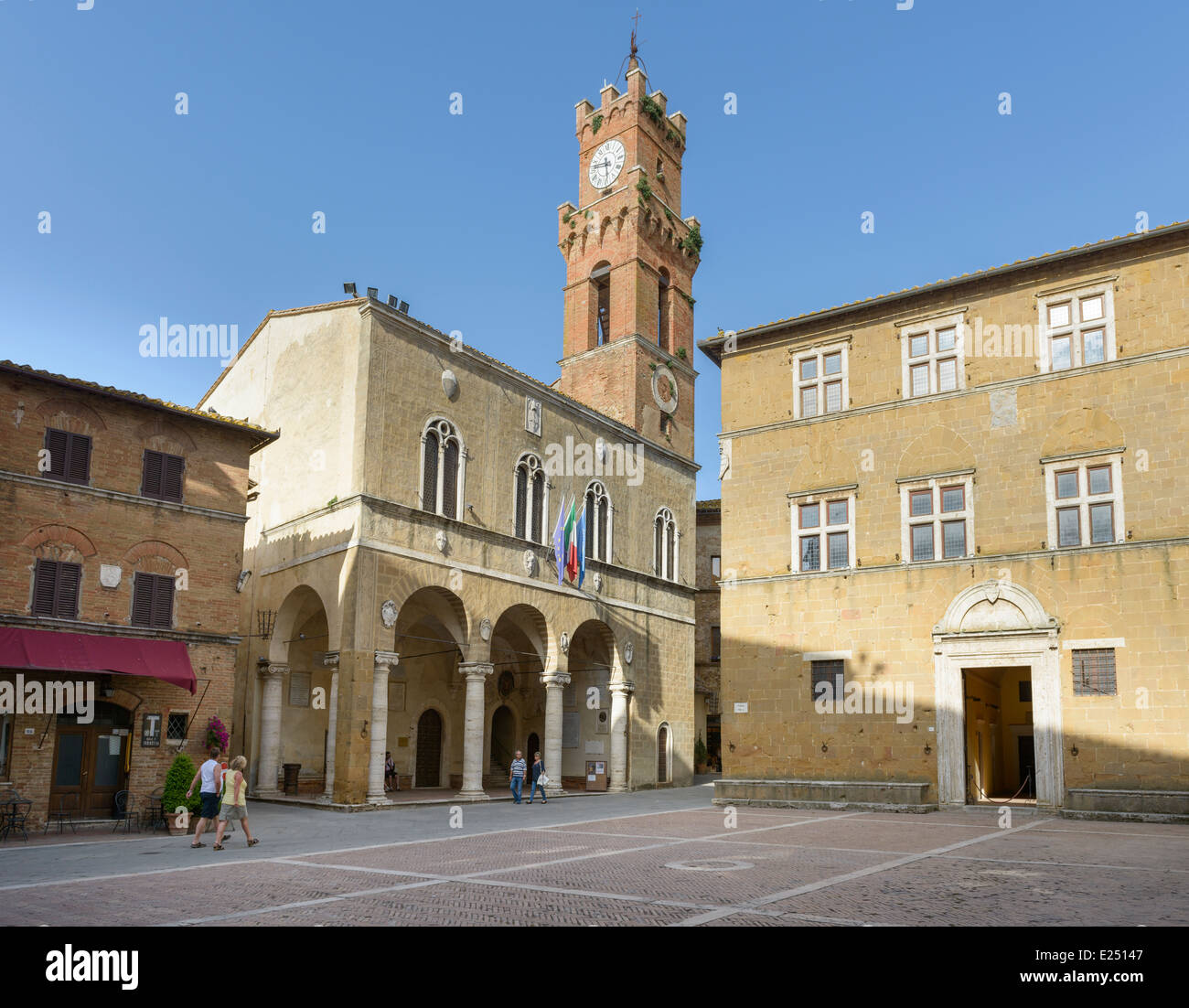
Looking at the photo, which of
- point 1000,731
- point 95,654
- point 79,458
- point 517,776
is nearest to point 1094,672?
point 1000,731

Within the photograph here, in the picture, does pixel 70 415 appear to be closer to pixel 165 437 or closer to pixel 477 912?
pixel 165 437

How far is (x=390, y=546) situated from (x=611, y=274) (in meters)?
22.4

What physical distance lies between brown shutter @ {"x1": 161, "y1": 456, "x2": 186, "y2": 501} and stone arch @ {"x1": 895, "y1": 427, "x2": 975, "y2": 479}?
57.3ft

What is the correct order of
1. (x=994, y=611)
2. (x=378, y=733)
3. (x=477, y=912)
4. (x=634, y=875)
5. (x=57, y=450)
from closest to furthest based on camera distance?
(x=477, y=912), (x=634, y=875), (x=57, y=450), (x=994, y=611), (x=378, y=733)

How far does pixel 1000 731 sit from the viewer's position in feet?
99.4

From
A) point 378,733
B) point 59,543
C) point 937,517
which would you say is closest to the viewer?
point 59,543

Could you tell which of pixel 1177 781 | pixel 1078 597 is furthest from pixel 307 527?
pixel 1177 781

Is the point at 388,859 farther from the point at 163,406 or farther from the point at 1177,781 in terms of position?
the point at 1177,781

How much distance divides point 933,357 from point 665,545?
17.2m

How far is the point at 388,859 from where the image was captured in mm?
15141

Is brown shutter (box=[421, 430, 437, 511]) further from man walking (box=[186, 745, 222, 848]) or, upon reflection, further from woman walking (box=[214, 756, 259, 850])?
woman walking (box=[214, 756, 259, 850])

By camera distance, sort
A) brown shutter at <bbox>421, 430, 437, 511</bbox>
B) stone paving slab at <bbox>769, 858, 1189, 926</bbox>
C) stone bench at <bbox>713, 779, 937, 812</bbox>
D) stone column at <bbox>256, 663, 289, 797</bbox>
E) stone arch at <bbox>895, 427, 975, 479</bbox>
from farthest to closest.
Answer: stone column at <bbox>256, 663, 289, 797</bbox> < brown shutter at <bbox>421, 430, 437, 511</bbox> < stone arch at <bbox>895, 427, 975, 479</bbox> < stone bench at <bbox>713, 779, 937, 812</bbox> < stone paving slab at <bbox>769, 858, 1189, 926</bbox>

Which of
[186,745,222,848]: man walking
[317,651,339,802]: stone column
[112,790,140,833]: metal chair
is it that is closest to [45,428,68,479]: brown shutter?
[112,790,140,833]: metal chair

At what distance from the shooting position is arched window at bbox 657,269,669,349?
153 ft
